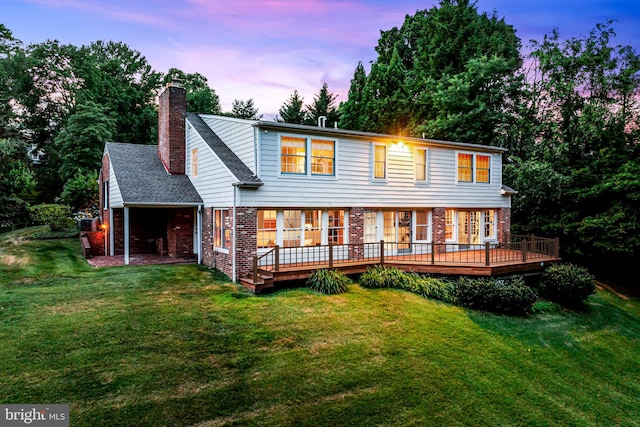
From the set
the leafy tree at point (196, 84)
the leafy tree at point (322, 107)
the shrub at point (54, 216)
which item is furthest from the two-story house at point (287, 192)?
the leafy tree at point (322, 107)

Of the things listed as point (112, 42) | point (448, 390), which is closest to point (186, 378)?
point (448, 390)

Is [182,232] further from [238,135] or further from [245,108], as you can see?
[245,108]

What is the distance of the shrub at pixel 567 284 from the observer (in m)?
13.4

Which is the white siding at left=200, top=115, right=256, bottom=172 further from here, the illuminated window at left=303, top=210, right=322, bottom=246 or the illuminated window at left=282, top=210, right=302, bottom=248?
the illuminated window at left=303, top=210, right=322, bottom=246

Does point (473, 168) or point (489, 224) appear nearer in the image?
point (473, 168)

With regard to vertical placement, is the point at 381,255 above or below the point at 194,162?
below

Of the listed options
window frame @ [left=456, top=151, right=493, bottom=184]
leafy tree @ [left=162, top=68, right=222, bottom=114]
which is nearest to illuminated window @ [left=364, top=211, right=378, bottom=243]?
window frame @ [left=456, top=151, right=493, bottom=184]

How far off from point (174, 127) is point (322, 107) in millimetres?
25014

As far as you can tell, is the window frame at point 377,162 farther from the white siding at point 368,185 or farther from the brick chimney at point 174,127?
the brick chimney at point 174,127

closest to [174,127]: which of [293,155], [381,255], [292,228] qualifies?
[293,155]

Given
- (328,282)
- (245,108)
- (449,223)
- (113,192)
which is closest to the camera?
(328,282)

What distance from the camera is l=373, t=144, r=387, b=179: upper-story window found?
15.2 metres

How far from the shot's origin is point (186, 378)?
260 inches

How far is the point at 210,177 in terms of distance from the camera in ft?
47.8
